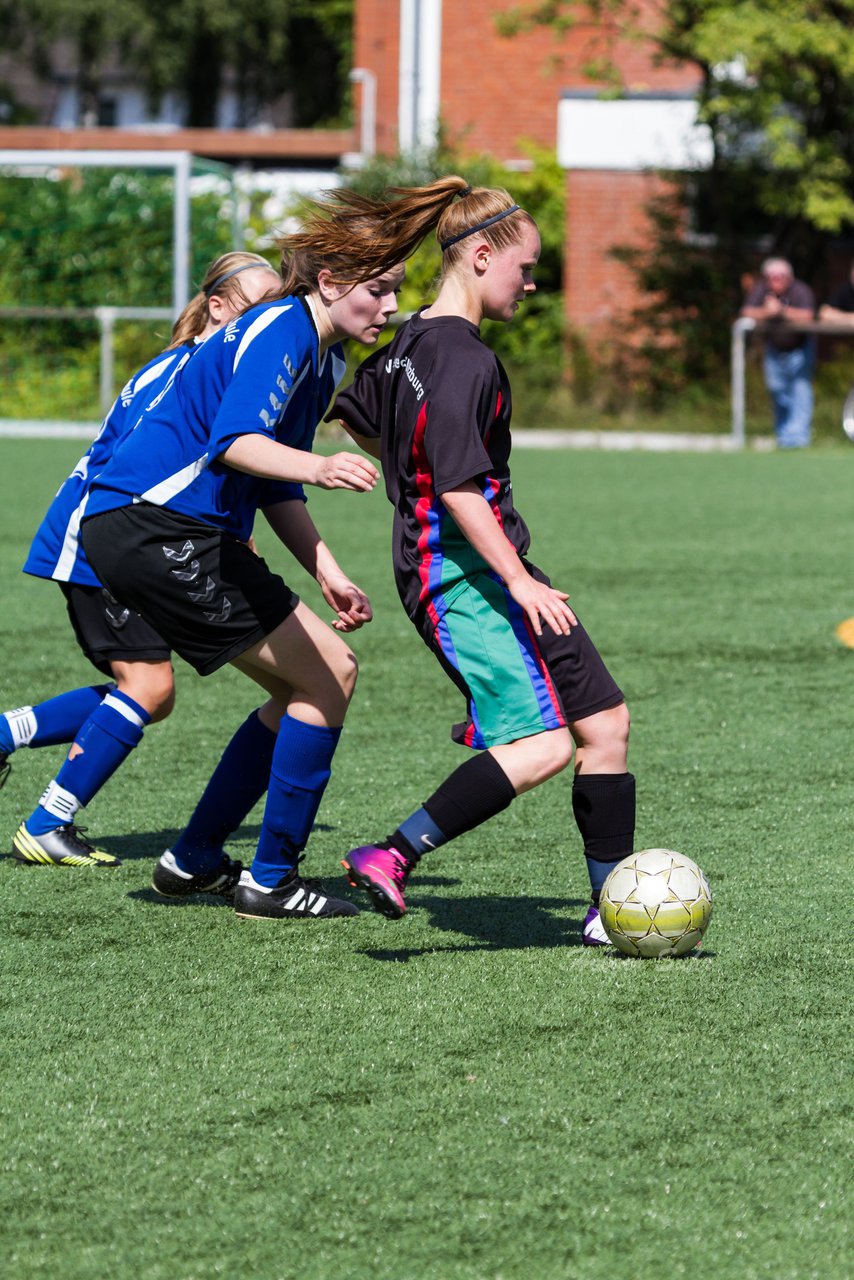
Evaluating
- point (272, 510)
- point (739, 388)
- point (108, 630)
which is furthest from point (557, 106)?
point (272, 510)

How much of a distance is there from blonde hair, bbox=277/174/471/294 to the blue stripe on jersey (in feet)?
0.37

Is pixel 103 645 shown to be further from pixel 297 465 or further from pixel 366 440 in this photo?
pixel 297 465

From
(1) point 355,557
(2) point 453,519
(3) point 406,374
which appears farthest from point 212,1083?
(1) point 355,557

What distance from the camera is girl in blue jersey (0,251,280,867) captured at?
4.80 metres

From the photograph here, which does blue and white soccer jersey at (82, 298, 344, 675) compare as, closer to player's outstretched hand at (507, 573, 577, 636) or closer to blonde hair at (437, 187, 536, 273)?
blonde hair at (437, 187, 536, 273)

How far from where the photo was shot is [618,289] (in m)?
25.2

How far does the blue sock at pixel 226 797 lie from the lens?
459 centimetres

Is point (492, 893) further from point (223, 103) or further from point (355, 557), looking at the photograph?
point (223, 103)

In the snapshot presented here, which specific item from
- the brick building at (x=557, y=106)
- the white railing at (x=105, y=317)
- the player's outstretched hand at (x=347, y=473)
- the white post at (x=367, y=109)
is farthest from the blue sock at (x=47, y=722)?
the white post at (x=367, y=109)

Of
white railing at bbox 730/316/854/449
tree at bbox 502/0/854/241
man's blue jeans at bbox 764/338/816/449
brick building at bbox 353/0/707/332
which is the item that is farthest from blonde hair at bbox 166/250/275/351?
brick building at bbox 353/0/707/332

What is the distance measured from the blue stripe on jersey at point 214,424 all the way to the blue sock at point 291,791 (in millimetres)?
502

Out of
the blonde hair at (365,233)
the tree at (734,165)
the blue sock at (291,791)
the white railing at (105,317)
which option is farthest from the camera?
the tree at (734,165)

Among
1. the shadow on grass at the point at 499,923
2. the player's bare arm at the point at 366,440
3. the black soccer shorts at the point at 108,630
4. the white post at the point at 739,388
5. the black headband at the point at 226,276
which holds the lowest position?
the white post at the point at 739,388

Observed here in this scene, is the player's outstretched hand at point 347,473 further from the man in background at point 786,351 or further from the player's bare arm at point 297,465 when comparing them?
the man in background at point 786,351
